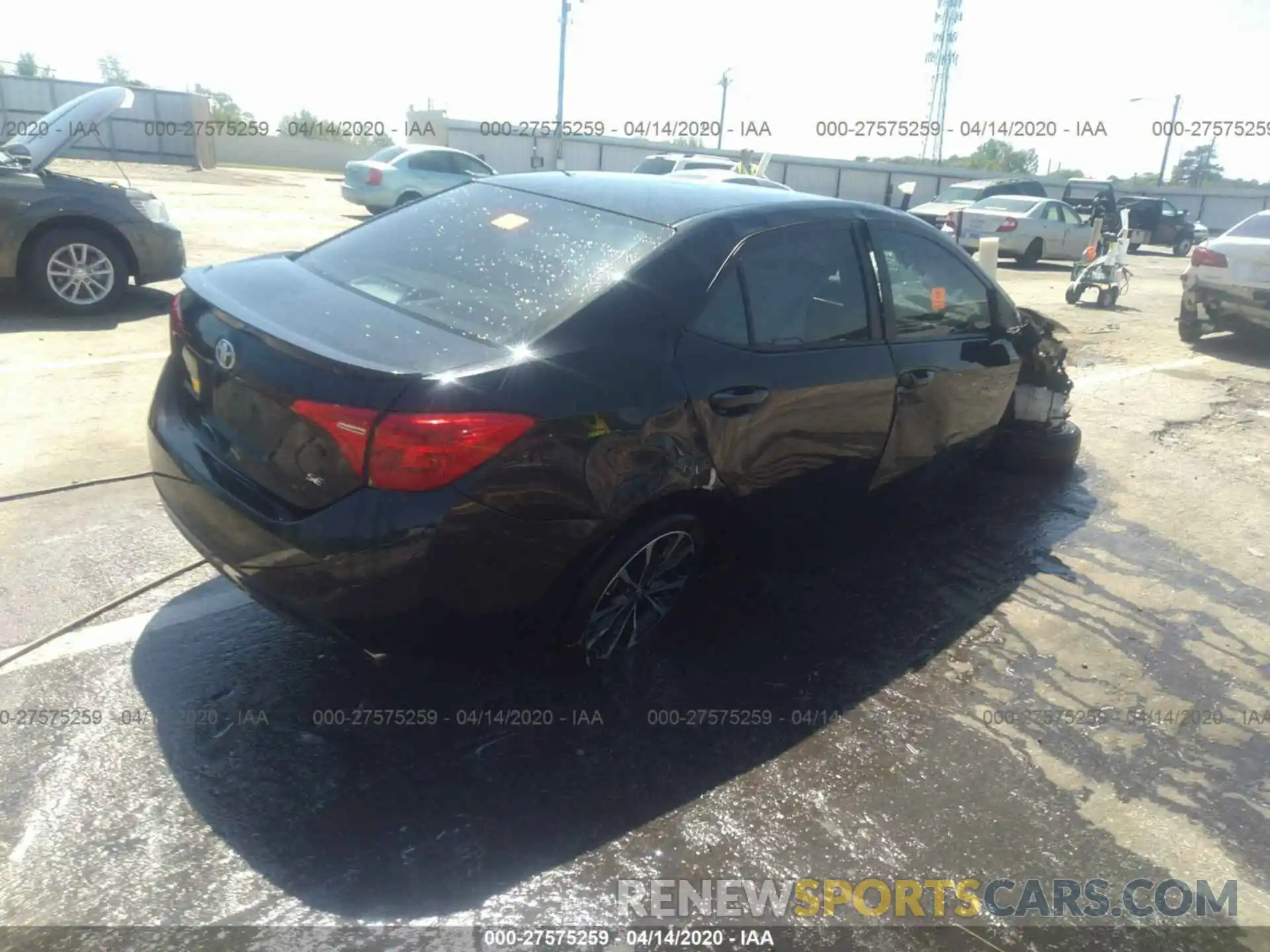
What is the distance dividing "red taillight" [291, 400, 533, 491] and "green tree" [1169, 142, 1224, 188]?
91.1 metres

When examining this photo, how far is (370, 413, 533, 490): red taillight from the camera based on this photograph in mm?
2514

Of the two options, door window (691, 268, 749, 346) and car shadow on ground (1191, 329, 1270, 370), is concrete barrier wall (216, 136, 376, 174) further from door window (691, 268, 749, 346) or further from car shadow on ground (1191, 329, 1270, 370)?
door window (691, 268, 749, 346)

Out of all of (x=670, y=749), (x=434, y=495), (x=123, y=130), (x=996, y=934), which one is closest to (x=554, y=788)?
(x=670, y=749)

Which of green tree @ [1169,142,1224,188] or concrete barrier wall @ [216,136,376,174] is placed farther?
green tree @ [1169,142,1224,188]

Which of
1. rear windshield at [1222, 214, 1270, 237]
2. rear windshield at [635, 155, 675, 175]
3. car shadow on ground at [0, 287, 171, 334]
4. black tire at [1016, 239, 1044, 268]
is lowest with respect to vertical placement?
car shadow on ground at [0, 287, 171, 334]

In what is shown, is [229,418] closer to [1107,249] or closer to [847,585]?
[847,585]

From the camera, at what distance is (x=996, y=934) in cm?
247

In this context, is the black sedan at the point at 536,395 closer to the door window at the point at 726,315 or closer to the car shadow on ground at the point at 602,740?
the door window at the point at 726,315

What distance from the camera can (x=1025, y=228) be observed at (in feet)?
61.0

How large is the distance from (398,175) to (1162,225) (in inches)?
943

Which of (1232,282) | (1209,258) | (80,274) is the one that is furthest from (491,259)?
(1209,258)

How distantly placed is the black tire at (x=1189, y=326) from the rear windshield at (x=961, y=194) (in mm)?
11615

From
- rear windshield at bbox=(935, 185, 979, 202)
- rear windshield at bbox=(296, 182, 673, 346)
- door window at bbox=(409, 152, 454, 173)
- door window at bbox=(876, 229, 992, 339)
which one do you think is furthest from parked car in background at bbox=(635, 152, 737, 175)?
rear windshield at bbox=(296, 182, 673, 346)

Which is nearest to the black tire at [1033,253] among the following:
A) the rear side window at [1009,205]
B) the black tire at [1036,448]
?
the rear side window at [1009,205]
